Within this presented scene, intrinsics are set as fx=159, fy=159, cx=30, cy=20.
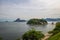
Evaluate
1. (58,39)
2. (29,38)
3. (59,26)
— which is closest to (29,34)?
(29,38)

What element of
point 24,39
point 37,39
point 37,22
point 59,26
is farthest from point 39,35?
point 37,22

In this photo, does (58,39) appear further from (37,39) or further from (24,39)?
(24,39)

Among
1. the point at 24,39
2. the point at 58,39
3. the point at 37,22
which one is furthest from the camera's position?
the point at 37,22

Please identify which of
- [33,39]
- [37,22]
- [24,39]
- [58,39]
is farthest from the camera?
[37,22]

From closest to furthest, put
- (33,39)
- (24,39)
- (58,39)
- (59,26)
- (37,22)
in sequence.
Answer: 1. (58,39)
2. (33,39)
3. (24,39)
4. (59,26)
5. (37,22)

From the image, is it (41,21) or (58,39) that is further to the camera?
(41,21)

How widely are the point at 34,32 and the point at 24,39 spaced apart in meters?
1.27

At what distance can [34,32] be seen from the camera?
11.9 m

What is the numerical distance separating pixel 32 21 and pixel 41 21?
564cm

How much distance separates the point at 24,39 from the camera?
500 inches

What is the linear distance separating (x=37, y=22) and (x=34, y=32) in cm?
7857

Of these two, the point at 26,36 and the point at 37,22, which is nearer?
the point at 26,36

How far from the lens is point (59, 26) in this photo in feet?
52.9

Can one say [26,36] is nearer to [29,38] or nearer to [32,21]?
[29,38]
